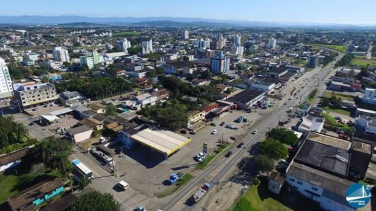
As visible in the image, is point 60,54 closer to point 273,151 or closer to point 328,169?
point 273,151

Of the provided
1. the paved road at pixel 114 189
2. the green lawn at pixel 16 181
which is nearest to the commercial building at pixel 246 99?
the paved road at pixel 114 189

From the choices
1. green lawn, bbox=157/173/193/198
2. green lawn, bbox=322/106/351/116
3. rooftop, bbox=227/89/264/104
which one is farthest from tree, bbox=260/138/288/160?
green lawn, bbox=322/106/351/116

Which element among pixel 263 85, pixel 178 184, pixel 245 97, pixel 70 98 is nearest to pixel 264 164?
pixel 178 184

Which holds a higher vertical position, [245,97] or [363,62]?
[363,62]

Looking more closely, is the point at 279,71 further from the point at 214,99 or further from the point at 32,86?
the point at 32,86

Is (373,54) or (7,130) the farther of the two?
(373,54)

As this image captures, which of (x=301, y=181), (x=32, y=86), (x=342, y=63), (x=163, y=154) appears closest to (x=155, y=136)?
(x=163, y=154)

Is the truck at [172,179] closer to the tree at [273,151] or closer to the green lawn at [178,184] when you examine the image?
the green lawn at [178,184]
